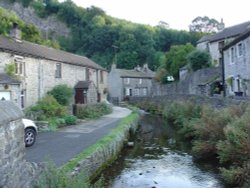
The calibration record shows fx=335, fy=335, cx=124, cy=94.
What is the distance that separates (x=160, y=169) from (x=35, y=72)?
16619mm

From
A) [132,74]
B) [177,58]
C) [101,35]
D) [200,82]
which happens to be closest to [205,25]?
[101,35]

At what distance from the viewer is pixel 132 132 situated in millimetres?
24922

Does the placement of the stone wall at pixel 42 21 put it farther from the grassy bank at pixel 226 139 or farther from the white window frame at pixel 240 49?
the grassy bank at pixel 226 139

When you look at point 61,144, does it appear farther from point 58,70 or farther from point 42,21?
point 42,21

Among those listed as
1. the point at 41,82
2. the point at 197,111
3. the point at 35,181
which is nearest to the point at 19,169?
the point at 35,181

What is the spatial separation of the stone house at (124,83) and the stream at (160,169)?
44507mm

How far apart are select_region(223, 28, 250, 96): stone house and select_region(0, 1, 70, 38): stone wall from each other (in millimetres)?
75372

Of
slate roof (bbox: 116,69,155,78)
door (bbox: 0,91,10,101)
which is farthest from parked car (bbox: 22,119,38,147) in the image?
slate roof (bbox: 116,69,155,78)

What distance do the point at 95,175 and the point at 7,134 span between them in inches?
288

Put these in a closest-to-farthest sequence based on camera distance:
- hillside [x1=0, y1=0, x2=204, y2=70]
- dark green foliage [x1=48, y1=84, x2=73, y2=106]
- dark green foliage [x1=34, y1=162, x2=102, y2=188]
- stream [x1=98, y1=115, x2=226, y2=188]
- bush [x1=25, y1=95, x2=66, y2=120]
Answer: dark green foliage [x1=34, y1=162, x2=102, y2=188], stream [x1=98, y1=115, x2=226, y2=188], bush [x1=25, y1=95, x2=66, y2=120], dark green foliage [x1=48, y1=84, x2=73, y2=106], hillside [x1=0, y1=0, x2=204, y2=70]

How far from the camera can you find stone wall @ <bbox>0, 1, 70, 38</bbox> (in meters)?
100

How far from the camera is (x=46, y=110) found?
2473cm

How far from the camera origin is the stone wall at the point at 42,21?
100062 millimetres

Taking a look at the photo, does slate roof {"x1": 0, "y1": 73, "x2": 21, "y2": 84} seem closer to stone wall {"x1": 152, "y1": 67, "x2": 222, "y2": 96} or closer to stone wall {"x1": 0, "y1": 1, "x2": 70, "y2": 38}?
stone wall {"x1": 152, "y1": 67, "x2": 222, "y2": 96}
